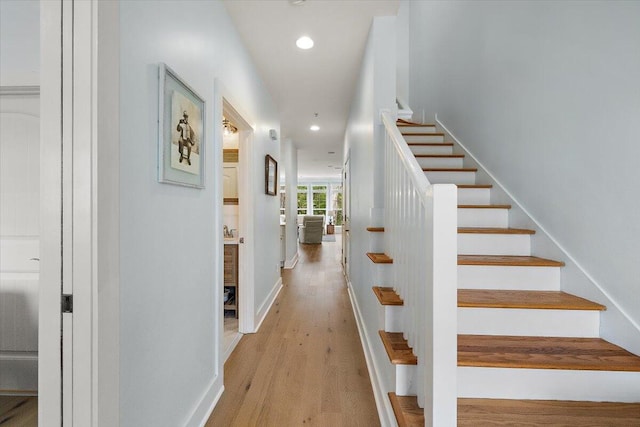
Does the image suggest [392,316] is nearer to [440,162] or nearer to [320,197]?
[440,162]

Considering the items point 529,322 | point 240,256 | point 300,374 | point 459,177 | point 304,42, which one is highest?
point 304,42

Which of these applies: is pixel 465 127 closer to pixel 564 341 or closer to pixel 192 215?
pixel 564 341

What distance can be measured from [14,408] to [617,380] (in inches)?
88.1

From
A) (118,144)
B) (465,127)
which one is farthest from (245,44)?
(465,127)

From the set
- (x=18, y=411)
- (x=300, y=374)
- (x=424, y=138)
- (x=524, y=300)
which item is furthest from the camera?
(x=424, y=138)

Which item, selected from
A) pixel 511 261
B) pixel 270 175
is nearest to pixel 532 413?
pixel 511 261

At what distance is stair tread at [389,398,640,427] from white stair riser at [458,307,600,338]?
0.33 m

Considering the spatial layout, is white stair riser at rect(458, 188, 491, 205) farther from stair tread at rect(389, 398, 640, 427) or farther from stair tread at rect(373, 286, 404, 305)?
stair tread at rect(389, 398, 640, 427)

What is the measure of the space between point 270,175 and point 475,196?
2.25 meters

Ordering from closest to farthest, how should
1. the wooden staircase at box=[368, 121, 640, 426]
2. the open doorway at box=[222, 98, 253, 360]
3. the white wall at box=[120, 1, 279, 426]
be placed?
1. the white wall at box=[120, 1, 279, 426]
2. the wooden staircase at box=[368, 121, 640, 426]
3. the open doorway at box=[222, 98, 253, 360]

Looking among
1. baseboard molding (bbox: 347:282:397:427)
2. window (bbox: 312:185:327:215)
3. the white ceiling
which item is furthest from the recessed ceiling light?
window (bbox: 312:185:327:215)

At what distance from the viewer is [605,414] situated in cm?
119

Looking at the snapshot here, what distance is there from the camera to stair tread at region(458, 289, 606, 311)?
1498 mm

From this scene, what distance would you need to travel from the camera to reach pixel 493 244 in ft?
6.70
